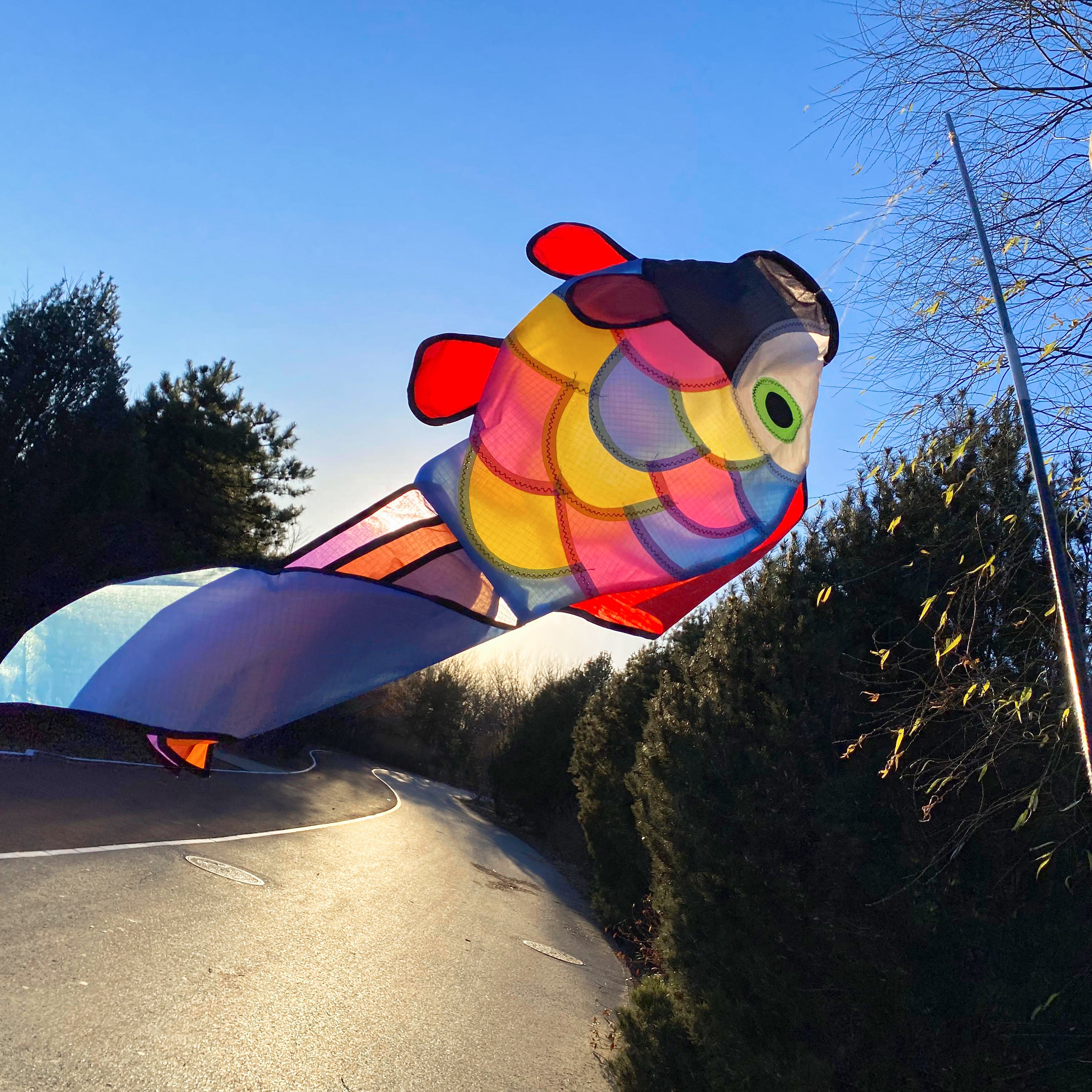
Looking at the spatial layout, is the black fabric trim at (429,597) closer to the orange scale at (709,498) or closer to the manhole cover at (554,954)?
the orange scale at (709,498)

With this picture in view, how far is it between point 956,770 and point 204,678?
2.69 meters

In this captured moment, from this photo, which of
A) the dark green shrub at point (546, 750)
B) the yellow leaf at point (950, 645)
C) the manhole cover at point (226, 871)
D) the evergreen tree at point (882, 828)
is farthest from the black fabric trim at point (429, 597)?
the dark green shrub at point (546, 750)

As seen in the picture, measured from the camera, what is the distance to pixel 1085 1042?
407 centimetres

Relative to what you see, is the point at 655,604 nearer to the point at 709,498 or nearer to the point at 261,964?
the point at 709,498

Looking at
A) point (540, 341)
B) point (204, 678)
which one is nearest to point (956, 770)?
point (540, 341)

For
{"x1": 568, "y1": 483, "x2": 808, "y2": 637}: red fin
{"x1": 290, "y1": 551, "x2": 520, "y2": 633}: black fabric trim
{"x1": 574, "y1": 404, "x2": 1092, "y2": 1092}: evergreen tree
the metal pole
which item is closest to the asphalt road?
{"x1": 574, "y1": 404, "x2": 1092, "y2": 1092}: evergreen tree

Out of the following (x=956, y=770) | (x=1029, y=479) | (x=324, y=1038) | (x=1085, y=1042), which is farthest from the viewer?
(x=324, y=1038)

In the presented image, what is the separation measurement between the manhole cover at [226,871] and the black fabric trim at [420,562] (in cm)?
829

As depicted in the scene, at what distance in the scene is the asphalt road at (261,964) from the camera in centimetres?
Answer: 457

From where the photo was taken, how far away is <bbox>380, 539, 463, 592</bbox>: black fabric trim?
1.73 m

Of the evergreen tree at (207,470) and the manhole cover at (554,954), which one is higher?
the evergreen tree at (207,470)

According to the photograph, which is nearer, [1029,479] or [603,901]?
[1029,479]

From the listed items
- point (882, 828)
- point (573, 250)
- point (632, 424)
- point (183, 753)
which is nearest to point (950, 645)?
point (632, 424)

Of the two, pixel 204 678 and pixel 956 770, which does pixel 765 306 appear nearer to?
pixel 204 678
